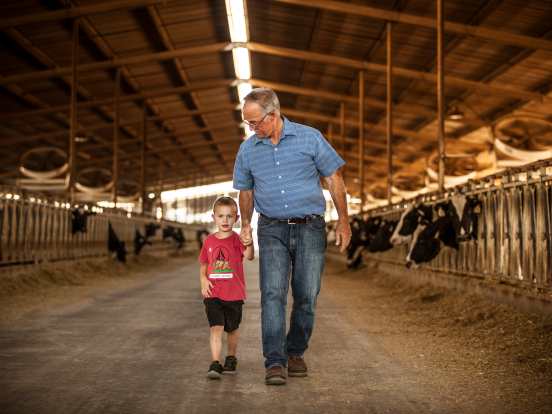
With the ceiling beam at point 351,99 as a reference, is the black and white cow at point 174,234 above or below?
below

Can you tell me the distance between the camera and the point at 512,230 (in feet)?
22.6

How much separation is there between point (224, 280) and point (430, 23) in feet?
40.1

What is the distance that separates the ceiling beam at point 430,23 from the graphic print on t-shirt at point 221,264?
12076 millimetres

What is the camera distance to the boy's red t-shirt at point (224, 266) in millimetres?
3920

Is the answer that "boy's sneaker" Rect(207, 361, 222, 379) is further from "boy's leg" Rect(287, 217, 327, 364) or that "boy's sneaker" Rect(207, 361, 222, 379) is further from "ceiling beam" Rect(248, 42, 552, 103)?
"ceiling beam" Rect(248, 42, 552, 103)

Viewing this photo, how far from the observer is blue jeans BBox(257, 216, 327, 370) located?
3807 mm

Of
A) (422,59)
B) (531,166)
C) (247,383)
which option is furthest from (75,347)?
(422,59)

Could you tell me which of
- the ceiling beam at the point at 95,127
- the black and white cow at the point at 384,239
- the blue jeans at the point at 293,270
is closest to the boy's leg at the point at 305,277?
the blue jeans at the point at 293,270

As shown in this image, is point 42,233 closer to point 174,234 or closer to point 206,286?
point 206,286

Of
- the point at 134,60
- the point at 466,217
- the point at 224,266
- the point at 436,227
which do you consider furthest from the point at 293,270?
the point at 134,60

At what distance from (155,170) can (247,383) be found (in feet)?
148

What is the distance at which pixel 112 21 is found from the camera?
16734mm

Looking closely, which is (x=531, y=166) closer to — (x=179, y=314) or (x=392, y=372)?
(x=392, y=372)

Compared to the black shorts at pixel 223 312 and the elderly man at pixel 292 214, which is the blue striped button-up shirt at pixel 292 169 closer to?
the elderly man at pixel 292 214
